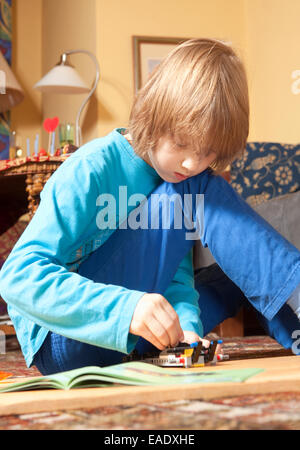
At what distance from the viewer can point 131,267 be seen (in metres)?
1.05

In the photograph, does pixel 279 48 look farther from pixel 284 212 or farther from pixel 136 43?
pixel 284 212

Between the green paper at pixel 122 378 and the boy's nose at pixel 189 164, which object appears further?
the boy's nose at pixel 189 164

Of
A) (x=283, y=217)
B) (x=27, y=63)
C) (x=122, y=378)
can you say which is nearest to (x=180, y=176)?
(x=122, y=378)

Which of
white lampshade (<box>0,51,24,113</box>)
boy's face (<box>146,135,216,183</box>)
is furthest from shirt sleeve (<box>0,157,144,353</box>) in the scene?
white lampshade (<box>0,51,24,113</box>)

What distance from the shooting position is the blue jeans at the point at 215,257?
999mm

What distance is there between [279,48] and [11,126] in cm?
228

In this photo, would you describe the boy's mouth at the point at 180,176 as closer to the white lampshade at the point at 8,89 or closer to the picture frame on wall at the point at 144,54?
the picture frame on wall at the point at 144,54

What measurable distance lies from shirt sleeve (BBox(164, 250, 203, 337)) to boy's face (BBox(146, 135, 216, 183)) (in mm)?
250

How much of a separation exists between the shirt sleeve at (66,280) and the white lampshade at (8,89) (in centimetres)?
270

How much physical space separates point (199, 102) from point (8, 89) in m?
3.10

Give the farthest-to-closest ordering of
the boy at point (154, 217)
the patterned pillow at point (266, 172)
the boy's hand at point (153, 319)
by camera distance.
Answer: the patterned pillow at point (266, 172) → the boy at point (154, 217) → the boy's hand at point (153, 319)

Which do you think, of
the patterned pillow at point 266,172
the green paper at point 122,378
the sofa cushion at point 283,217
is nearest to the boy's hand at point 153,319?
the green paper at point 122,378

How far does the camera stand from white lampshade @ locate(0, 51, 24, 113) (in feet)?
11.8

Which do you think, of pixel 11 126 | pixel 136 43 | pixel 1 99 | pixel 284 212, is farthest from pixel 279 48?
pixel 11 126
